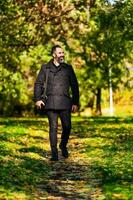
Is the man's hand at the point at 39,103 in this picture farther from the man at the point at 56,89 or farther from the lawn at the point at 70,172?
the lawn at the point at 70,172

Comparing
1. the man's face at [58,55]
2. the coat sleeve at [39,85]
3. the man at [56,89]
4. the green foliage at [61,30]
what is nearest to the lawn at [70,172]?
the man at [56,89]

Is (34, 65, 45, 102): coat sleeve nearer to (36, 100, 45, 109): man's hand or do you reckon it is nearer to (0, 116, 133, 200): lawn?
(36, 100, 45, 109): man's hand

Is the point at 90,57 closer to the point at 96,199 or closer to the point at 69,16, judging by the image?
the point at 69,16

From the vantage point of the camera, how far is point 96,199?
11.6m

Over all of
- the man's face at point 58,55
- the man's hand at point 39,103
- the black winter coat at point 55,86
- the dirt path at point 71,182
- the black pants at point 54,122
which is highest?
the man's face at point 58,55

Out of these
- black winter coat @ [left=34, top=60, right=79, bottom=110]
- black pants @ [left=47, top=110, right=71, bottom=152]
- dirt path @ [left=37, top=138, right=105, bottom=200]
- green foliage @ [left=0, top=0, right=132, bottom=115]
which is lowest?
dirt path @ [left=37, top=138, right=105, bottom=200]

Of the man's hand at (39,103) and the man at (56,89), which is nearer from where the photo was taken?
the man's hand at (39,103)

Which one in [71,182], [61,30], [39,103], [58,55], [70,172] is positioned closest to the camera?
[71,182]

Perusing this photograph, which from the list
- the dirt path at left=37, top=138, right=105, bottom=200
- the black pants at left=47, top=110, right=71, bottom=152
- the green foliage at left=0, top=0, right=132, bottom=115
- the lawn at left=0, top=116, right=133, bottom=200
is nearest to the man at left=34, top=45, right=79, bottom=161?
the black pants at left=47, top=110, right=71, bottom=152

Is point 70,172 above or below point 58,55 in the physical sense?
below

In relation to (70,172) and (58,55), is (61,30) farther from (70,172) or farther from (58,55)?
(70,172)

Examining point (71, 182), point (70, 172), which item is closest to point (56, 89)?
point (70, 172)

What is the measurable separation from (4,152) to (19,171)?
4.13 m

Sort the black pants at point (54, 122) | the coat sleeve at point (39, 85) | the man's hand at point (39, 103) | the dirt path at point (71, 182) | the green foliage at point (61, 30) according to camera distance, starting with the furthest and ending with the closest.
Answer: the green foliage at point (61, 30), the black pants at point (54, 122), the coat sleeve at point (39, 85), the man's hand at point (39, 103), the dirt path at point (71, 182)
